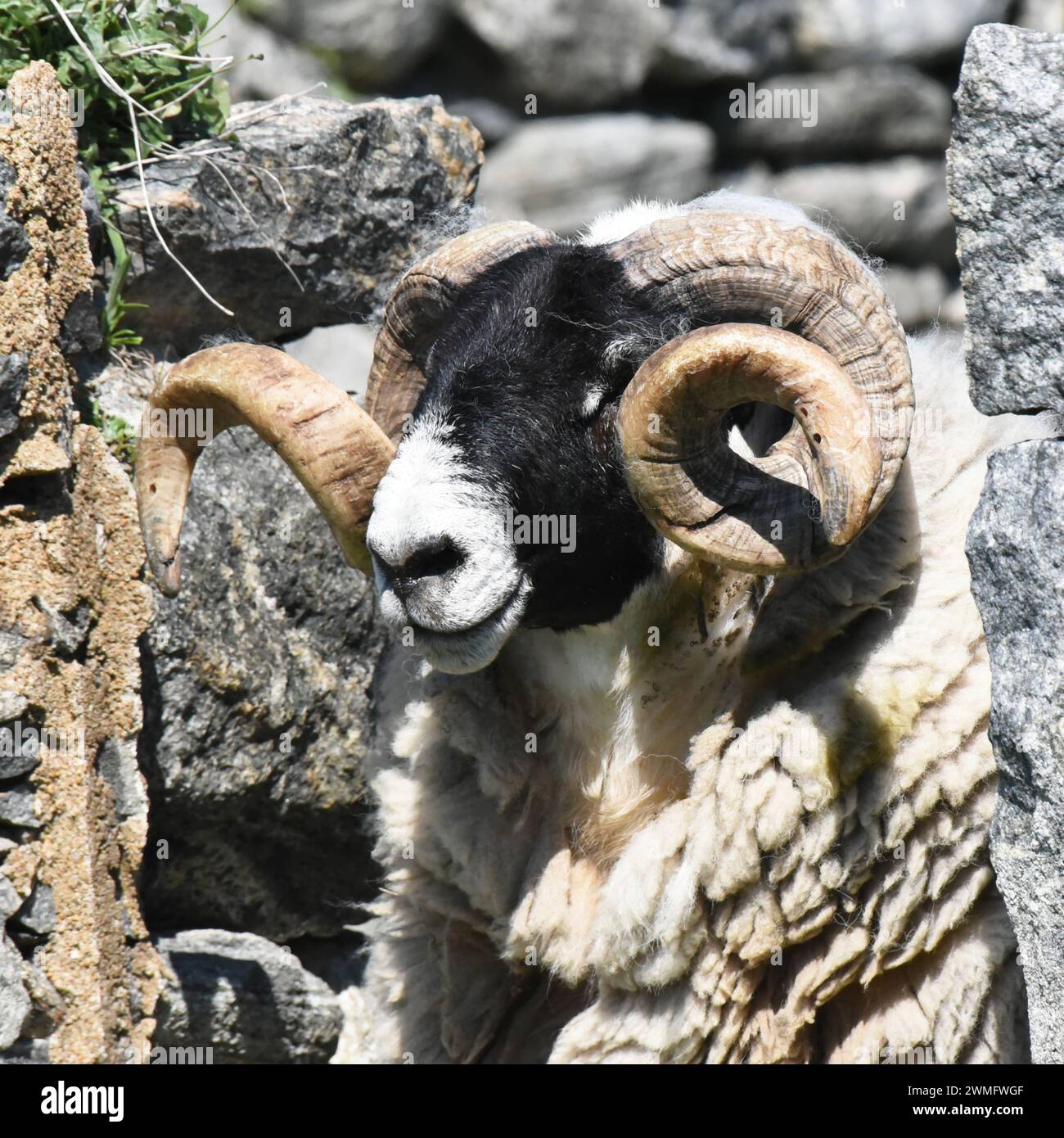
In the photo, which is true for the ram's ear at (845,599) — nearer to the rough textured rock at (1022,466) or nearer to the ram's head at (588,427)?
the ram's head at (588,427)

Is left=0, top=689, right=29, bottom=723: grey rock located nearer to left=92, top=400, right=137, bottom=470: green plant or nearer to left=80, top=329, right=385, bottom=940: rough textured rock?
left=80, top=329, right=385, bottom=940: rough textured rock

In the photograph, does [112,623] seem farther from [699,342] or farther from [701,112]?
[701,112]

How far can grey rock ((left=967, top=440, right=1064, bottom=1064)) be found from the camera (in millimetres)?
2668

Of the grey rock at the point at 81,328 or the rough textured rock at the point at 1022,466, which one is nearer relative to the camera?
the rough textured rock at the point at 1022,466

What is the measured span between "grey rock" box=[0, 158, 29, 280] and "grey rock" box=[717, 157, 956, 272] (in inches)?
357

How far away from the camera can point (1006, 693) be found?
2768 mm

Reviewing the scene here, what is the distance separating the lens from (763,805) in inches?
134

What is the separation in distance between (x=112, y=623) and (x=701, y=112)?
370 inches

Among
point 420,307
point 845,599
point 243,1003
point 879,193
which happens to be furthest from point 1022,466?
point 879,193

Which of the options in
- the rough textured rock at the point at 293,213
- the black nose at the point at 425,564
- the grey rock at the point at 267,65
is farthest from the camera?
the grey rock at the point at 267,65

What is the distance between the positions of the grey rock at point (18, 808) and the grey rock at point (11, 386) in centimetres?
84

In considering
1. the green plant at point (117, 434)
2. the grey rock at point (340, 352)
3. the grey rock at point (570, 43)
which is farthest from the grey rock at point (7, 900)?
the grey rock at point (570, 43)

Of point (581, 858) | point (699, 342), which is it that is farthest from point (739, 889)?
point (699, 342)

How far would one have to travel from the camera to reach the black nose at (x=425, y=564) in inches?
123
